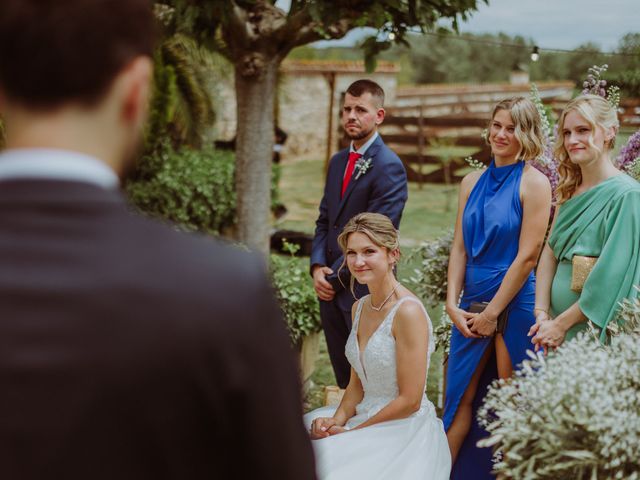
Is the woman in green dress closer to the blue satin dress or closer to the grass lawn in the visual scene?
the blue satin dress

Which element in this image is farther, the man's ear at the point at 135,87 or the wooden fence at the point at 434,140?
the wooden fence at the point at 434,140

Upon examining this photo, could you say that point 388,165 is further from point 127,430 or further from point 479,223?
point 127,430

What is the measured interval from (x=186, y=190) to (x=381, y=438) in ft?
24.1

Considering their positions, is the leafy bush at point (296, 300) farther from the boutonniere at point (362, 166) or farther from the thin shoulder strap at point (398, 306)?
the thin shoulder strap at point (398, 306)

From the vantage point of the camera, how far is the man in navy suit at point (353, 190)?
4311mm

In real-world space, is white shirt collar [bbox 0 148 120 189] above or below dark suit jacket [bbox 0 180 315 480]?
above

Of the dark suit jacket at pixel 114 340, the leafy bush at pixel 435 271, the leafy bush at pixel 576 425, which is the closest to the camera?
the dark suit jacket at pixel 114 340

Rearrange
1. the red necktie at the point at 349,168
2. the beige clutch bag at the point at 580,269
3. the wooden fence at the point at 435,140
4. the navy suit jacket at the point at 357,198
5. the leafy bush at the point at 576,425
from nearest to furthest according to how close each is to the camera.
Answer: the leafy bush at the point at 576,425 < the beige clutch bag at the point at 580,269 < the navy suit jacket at the point at 357,198 < the red necktie at the point at 349,168 < the wooden fence at the point at 435,140

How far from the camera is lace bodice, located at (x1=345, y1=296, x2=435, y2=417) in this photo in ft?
10.8

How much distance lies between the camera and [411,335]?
10.5 ft

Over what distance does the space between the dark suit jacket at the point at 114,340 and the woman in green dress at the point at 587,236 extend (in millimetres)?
2422

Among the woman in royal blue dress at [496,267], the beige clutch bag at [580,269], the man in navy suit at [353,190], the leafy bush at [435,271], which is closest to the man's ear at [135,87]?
the beige clutch bag at [580,269]

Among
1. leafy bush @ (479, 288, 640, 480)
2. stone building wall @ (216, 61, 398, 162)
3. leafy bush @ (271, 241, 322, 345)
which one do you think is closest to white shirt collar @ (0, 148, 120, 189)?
leafy bush @ (479, 288, 640, 480)

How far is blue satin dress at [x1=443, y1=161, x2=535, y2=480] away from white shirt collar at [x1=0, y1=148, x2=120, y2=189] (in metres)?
3.00
